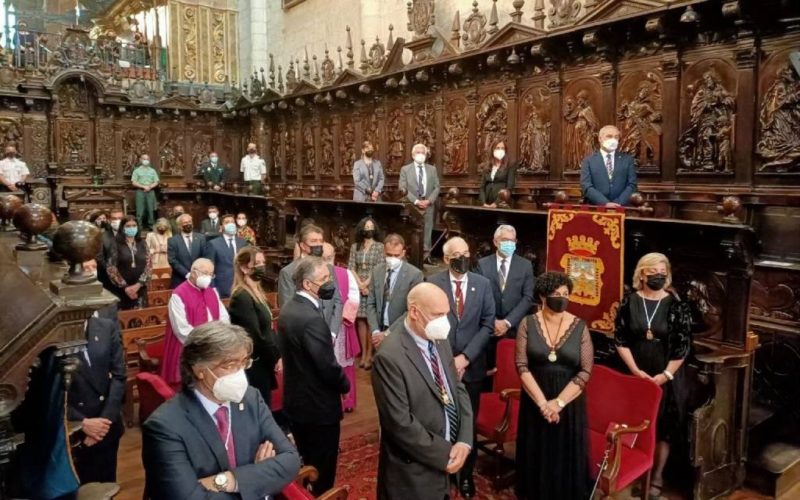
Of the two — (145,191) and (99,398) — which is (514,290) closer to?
(99,398)

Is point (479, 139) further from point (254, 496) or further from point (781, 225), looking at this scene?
point (254, 496)

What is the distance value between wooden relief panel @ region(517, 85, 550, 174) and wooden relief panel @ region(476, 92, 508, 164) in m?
0.38

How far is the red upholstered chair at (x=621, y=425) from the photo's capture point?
3.50m

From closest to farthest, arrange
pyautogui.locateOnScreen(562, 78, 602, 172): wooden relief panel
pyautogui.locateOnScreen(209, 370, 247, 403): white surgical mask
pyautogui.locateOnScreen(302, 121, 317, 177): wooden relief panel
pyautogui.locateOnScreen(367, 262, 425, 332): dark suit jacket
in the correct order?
pyautogui.locateOnScreen(209, 370, 247, 403): white surgical mask
pyautogui.locateOnScreen(367, 262, 425, 332): dark suit jacket
pyautogui.locateOnScreen(562, 78, 602, 172): wooden relief panel
pyautogui.locateOnScreen(302, 121, 317, 177): wooden relief panel

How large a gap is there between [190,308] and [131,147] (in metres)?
13.9

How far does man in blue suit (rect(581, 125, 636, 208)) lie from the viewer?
20.4 ft

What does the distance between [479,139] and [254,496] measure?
8979 mm

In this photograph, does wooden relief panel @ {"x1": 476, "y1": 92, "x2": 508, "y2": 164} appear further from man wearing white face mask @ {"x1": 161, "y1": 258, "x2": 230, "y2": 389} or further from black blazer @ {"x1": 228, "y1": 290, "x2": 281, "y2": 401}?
black blazer @ {"x1": 228, "y1": 290, "x2": 281, "y2": 401}

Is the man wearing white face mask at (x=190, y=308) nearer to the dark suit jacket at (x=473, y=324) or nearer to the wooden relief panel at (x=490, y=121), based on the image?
the dark suit jacket at (x=473, y=324)

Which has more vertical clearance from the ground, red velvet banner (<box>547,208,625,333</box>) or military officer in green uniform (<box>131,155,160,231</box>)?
military officer in green uniform (<box>131,155,160,231</box>)

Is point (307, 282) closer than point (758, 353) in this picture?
Yes

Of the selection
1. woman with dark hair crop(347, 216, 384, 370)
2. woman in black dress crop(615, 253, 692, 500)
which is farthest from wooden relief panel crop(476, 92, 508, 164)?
woman in black dress crop(615, 253, 692, 500)

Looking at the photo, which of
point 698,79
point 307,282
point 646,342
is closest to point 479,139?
point 698,79

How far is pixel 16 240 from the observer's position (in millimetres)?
3525
